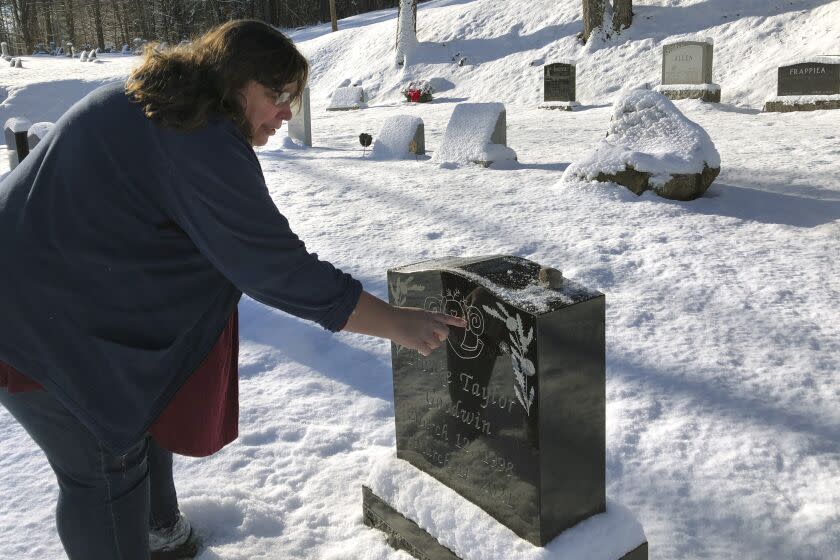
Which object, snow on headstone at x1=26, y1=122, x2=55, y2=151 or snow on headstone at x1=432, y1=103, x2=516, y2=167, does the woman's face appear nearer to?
snow on headstone at x1=432, y1=103, x2=516, y2=167

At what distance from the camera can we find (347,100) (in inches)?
778

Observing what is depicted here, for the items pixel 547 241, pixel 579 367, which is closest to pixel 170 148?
pixel 579 367

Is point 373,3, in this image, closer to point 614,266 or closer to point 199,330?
point 614,266

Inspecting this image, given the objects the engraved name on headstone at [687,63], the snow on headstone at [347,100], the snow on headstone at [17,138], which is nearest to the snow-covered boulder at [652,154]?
the snow on headstone at [17,138]

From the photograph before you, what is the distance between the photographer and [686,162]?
6.05m

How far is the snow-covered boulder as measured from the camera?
6043 millimetres

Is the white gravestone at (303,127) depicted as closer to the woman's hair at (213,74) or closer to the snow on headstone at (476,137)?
the snow on headstone at (476,137)

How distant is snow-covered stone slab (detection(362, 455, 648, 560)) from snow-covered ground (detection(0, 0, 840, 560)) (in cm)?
11

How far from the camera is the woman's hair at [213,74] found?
1.40m

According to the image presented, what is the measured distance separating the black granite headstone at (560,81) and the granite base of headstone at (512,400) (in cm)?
1456

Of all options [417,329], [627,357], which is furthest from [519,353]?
[627,357]

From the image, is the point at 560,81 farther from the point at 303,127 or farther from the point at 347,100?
the point at 303,127

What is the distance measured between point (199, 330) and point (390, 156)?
8286 millimetres

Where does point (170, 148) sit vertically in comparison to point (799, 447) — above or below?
above
